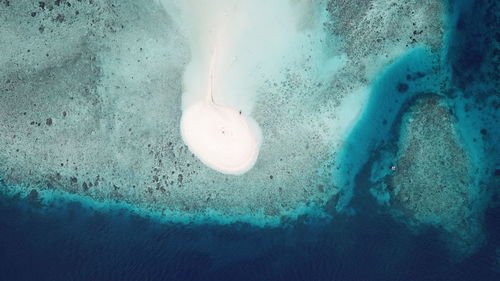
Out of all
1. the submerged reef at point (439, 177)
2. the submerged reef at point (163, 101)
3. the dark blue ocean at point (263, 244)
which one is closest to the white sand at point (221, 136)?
the submerged reef at point (163, 101)

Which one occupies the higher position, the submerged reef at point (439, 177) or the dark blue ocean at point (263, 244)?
the submerged reef at point (439, 177)

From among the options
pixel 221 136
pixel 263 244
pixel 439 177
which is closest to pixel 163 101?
pixel 221 136

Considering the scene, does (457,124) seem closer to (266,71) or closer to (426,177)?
(426,177)

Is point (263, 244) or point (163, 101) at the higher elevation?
point (163, 101)

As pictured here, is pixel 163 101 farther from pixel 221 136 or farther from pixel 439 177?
pixel 439 177

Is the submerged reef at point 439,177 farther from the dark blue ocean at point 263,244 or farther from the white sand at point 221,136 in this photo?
the white sand at point 221,136

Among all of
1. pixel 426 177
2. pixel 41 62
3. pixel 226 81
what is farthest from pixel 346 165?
pixel 41 62

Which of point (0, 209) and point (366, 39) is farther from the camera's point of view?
point (0, 209)

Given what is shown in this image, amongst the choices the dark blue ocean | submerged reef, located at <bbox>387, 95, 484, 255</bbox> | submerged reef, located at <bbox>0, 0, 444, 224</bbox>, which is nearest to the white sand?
submerged reef, located at <bbox>0, 0, 444, 224</bbox>

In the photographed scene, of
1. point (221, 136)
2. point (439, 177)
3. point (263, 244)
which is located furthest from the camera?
point (263, 244)
